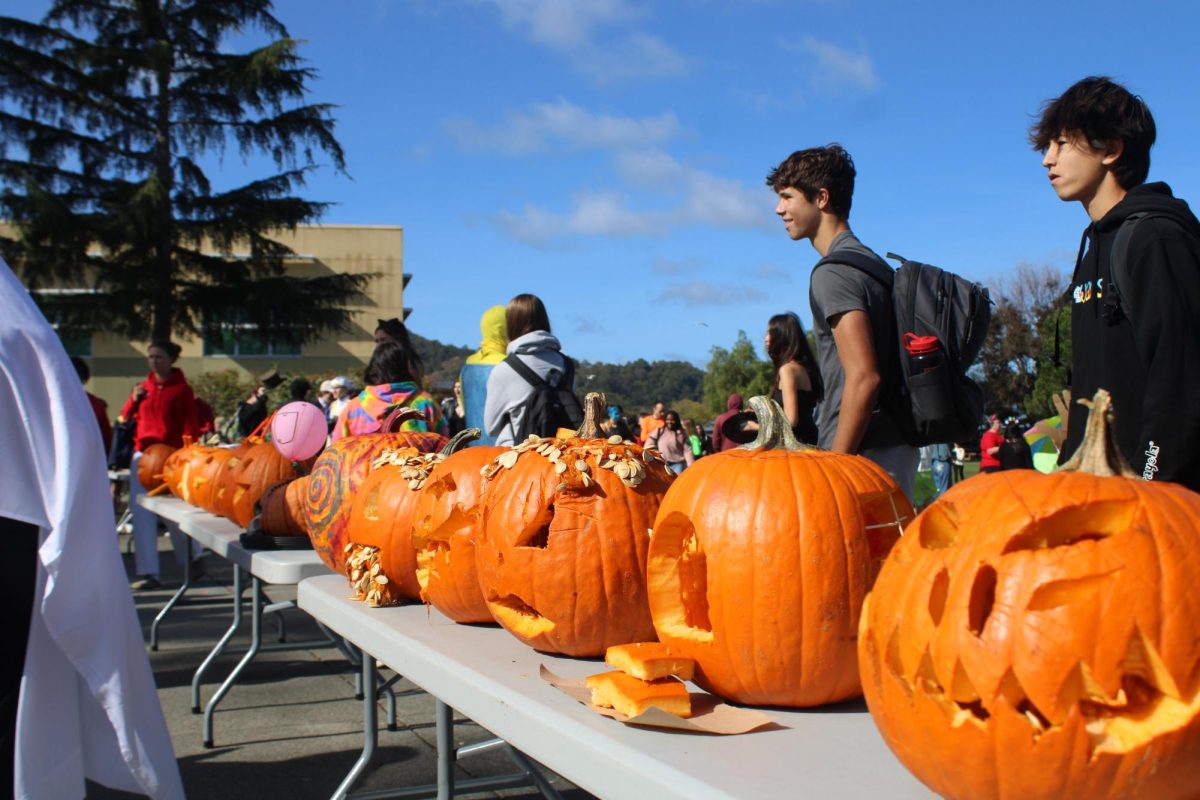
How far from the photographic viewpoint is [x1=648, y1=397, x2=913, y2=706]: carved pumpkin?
159 cm

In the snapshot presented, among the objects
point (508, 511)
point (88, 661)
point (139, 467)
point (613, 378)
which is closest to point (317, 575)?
point (88, 661)

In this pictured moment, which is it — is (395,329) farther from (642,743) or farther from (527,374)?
(642,743)

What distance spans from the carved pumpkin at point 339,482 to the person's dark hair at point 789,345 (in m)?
1.82

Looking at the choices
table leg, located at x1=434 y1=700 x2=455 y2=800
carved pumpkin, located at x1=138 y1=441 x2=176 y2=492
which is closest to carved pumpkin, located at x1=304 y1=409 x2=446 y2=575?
table leg, located at x1=434 y1=700 x2=455 y2=800

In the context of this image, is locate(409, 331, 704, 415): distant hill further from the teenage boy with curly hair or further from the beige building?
the teenage boy with curly hair

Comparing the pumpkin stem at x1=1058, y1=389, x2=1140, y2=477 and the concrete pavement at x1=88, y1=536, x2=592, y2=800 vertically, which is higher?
the pumpkin stem at x1=1058, y1=389, x2=1140, y2=477

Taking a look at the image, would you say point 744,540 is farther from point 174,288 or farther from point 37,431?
point 174,288

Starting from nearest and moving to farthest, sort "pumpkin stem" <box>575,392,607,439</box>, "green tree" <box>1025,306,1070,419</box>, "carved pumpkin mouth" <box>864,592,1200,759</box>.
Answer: "carved pumpkin mouth" <box>864,592,1200,759</box>
"pumpkin stem" <box>575,392,607,439</box>
"green tree" <box>1025,306,1070,419</box>

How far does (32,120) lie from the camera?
20.5 m

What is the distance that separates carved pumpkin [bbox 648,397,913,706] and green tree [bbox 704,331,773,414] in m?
A: 60.1

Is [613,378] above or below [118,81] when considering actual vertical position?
below

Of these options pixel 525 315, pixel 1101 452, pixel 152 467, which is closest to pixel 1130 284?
pixel 1101 452

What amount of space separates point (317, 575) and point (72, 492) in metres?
1.27

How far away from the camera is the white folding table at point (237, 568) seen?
3.34m
